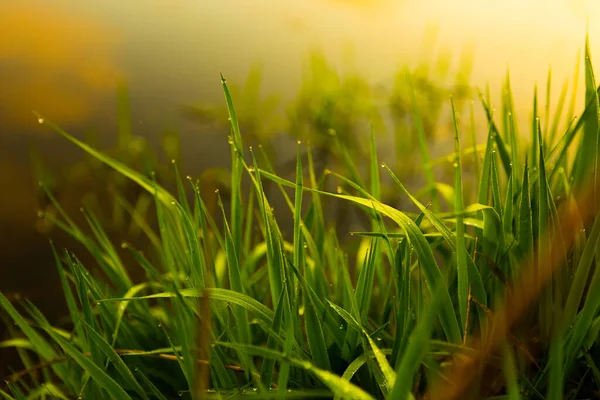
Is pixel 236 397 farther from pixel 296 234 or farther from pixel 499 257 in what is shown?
pixel 499 257

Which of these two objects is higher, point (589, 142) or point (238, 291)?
point (589, 142)

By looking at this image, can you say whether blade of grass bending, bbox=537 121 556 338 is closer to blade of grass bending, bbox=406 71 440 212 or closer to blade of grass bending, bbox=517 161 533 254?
blade of grass bending, bbox=517 161 533 254

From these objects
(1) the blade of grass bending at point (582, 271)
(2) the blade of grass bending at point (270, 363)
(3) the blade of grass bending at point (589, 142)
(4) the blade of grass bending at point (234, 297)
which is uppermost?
(3) the blade of grass bending at point (589, 142)

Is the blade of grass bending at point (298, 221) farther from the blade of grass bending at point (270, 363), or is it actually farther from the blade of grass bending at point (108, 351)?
the blade of grass bending at point (108, 351)

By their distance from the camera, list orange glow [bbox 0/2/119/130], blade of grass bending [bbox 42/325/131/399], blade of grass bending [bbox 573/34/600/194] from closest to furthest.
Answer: blade of grass bending [bbox 42/325/131/399] → blade of grass bending [bbox 573/34/600/194] → orange glow [bbox 0/2/119/130]

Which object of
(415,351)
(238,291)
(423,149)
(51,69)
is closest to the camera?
(415,351)

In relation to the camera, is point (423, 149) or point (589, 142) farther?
point (423, 149)

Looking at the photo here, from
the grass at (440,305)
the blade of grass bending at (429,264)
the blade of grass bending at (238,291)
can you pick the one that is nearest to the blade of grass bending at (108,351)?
the grass at (440,305)

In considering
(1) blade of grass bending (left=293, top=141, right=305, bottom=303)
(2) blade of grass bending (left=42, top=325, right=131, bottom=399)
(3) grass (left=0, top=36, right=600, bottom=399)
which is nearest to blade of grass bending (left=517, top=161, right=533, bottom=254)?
(3) grass (left=0, top=36, right=600, bottom=399)

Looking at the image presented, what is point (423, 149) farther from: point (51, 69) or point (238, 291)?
point (51, 69)

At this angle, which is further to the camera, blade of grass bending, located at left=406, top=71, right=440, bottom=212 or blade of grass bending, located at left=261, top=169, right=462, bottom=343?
blade of grass bending, located at left=406, top=71, right=440, bottom=212

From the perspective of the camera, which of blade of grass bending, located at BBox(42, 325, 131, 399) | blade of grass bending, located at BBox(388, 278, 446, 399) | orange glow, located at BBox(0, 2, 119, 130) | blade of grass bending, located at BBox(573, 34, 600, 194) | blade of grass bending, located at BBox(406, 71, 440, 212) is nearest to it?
blade of grass bending, located at BBox(388, 278, 446, 399)

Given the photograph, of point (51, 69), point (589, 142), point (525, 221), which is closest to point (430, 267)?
point (525, 221)
